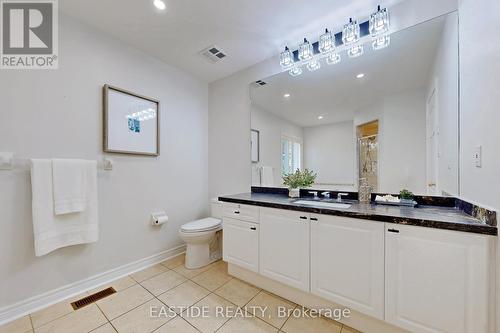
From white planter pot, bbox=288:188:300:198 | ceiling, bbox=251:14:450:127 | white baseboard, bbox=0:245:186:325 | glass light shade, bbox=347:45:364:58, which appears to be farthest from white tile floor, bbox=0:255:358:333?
glass light shade, bbox=347:45:364:58

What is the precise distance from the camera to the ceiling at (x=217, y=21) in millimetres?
1582

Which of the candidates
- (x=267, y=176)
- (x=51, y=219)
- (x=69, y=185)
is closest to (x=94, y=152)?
(x=69, y=185)

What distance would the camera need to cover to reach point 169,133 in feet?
8.03

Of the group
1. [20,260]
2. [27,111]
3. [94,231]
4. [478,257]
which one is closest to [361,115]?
[478,257]

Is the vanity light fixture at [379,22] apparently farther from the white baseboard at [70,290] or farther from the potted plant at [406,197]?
the white baseboard at [70,290]

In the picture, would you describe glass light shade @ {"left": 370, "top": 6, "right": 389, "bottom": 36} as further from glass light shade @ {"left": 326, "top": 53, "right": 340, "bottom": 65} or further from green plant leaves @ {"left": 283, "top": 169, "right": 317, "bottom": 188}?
green plant leaves @ {"left": 283, "top": 169, "right": 317, "bottom": 188}

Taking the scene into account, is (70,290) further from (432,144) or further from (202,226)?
(432,144)

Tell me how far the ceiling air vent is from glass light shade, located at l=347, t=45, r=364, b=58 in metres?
1.32

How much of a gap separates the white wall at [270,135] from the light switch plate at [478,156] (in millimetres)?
1290

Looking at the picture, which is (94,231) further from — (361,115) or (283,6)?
(361,115)

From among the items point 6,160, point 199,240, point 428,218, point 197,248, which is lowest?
point 197,248

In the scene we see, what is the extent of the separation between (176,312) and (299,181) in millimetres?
1573

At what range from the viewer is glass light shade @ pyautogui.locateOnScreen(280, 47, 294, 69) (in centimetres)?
205

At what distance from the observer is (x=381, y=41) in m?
1.60
